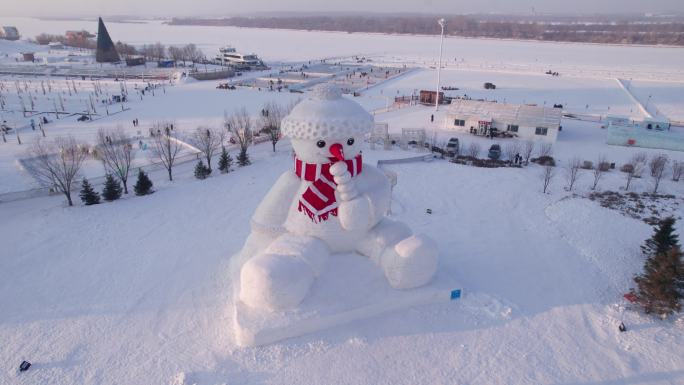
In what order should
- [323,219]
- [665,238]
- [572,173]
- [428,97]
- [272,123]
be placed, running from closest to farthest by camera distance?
1. [323,219]
2. [665,238]
3. [572,173]
4. [272,123]
5. [428,97]

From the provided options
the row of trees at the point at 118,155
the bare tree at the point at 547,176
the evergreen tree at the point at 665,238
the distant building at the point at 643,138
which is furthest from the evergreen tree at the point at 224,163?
the distant building at the point at 643,138

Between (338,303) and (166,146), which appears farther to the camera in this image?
(166,146)

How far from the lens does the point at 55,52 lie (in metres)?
81.8

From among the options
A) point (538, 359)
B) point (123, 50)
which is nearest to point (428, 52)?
point (123, 50)

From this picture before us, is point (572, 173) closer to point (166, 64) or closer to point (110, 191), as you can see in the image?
point (110, 191)

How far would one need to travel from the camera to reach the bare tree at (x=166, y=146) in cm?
2055

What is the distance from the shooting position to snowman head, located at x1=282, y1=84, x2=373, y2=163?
898 cm

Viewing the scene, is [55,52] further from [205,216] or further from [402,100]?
[205,216]

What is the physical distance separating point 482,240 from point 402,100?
28506mm

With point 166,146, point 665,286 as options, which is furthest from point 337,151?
point 166,146

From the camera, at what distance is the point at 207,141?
21.2 metres

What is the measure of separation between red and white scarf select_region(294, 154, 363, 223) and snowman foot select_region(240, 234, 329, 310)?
683 mm

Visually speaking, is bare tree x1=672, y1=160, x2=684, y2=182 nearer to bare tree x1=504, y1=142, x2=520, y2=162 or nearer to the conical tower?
bare tree x1=504, y1=142, x2=520, y2=162

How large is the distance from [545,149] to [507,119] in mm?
4434
